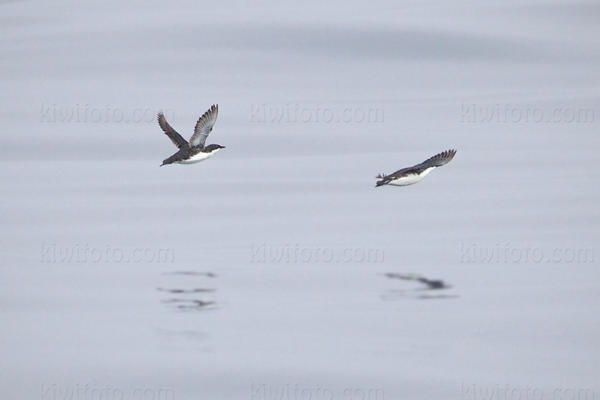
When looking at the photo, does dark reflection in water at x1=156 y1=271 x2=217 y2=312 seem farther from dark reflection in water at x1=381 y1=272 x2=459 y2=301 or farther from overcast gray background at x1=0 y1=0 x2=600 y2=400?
dark reflection in water at x1=381 y1=272 x2=459 y2=301

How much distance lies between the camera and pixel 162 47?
30906 mm

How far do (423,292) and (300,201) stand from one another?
19.5 feet

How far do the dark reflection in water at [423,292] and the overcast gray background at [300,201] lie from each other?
0.20 ft

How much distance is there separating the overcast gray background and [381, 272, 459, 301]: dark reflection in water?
0.06 m

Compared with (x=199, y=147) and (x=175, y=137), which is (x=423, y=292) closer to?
(x=199, y=147)

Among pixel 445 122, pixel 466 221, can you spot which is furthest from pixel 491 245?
pixel 445 122

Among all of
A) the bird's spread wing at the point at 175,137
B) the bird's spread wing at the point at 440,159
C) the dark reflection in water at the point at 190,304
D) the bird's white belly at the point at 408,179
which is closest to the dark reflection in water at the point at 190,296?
the dark reflection in water at the point at 190,304

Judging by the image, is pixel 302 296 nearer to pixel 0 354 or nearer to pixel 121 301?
pixel 121 301

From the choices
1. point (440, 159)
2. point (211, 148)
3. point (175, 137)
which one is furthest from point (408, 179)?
point (175, 137)

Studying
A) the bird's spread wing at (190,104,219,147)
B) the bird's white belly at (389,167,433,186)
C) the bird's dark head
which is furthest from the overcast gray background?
the bird's spread wing at (190,104,219,147)

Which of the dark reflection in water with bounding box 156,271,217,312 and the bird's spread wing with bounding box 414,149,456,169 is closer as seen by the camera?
the dark reflection in water with bounding box 156,271,217,312

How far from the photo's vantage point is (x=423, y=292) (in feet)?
47.4

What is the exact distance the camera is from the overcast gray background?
1230 centimetres

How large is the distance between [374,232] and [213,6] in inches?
Answer: 710
